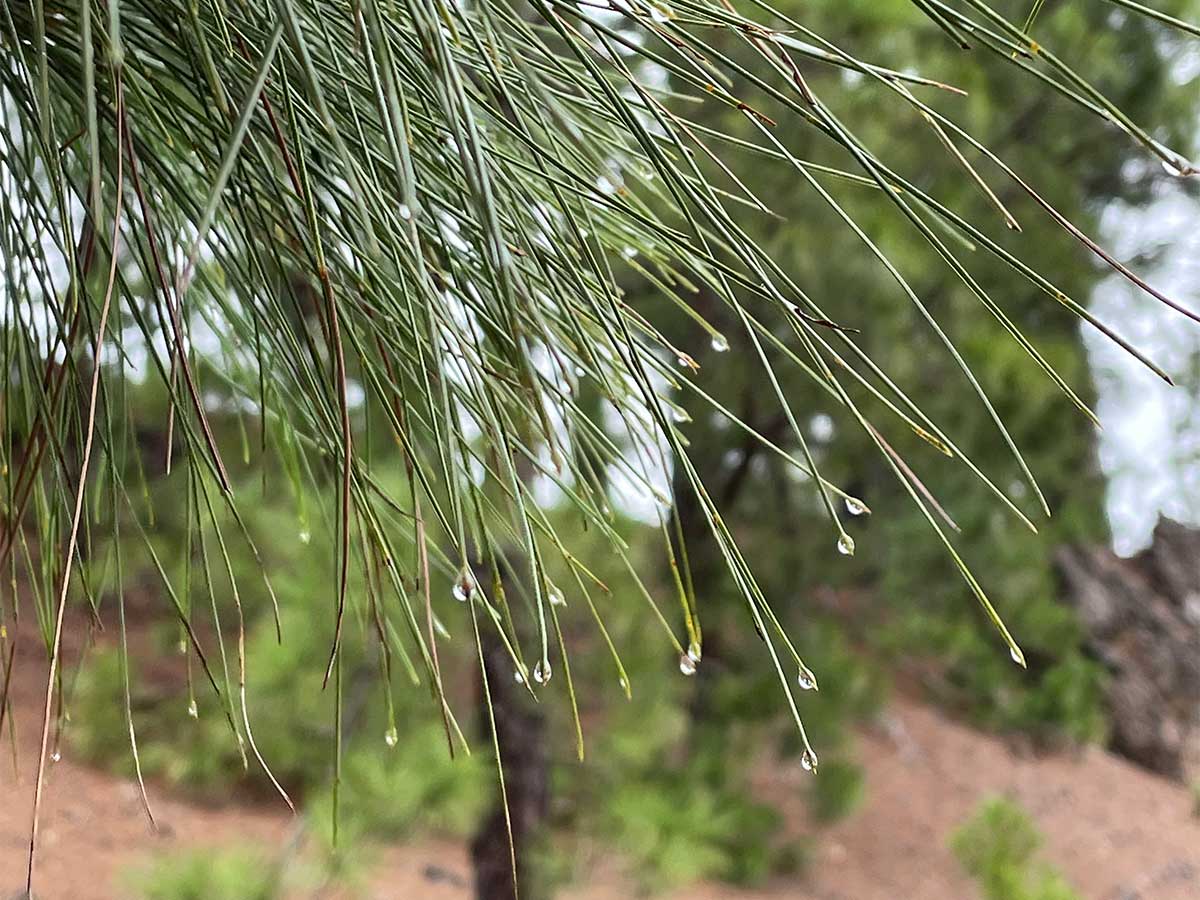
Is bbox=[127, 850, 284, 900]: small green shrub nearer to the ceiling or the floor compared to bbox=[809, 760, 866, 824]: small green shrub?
nearer to the ceiling

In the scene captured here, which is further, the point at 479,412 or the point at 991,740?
the point at 991,740

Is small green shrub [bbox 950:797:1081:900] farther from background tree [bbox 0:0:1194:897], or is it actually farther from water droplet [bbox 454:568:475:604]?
water droplet [bbox 454:568:475:604]

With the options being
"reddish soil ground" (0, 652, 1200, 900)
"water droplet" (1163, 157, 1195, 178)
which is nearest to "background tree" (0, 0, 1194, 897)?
"water droplet" (1163, 157, 1195, 178)

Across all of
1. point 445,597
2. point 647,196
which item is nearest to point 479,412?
point 647,196

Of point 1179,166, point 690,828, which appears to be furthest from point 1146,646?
point 1179,166

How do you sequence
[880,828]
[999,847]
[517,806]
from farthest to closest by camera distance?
1. [880,828]
2. [999,847]
3. [517,806]

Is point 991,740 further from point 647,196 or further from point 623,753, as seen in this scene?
point 647,196

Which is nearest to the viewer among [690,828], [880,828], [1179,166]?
[1179,166]

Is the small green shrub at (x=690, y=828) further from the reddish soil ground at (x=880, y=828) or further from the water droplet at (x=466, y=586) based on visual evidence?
the water droplet at (x=466, y=586)

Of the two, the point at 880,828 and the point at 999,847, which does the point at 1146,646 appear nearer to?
the point at 880,828
